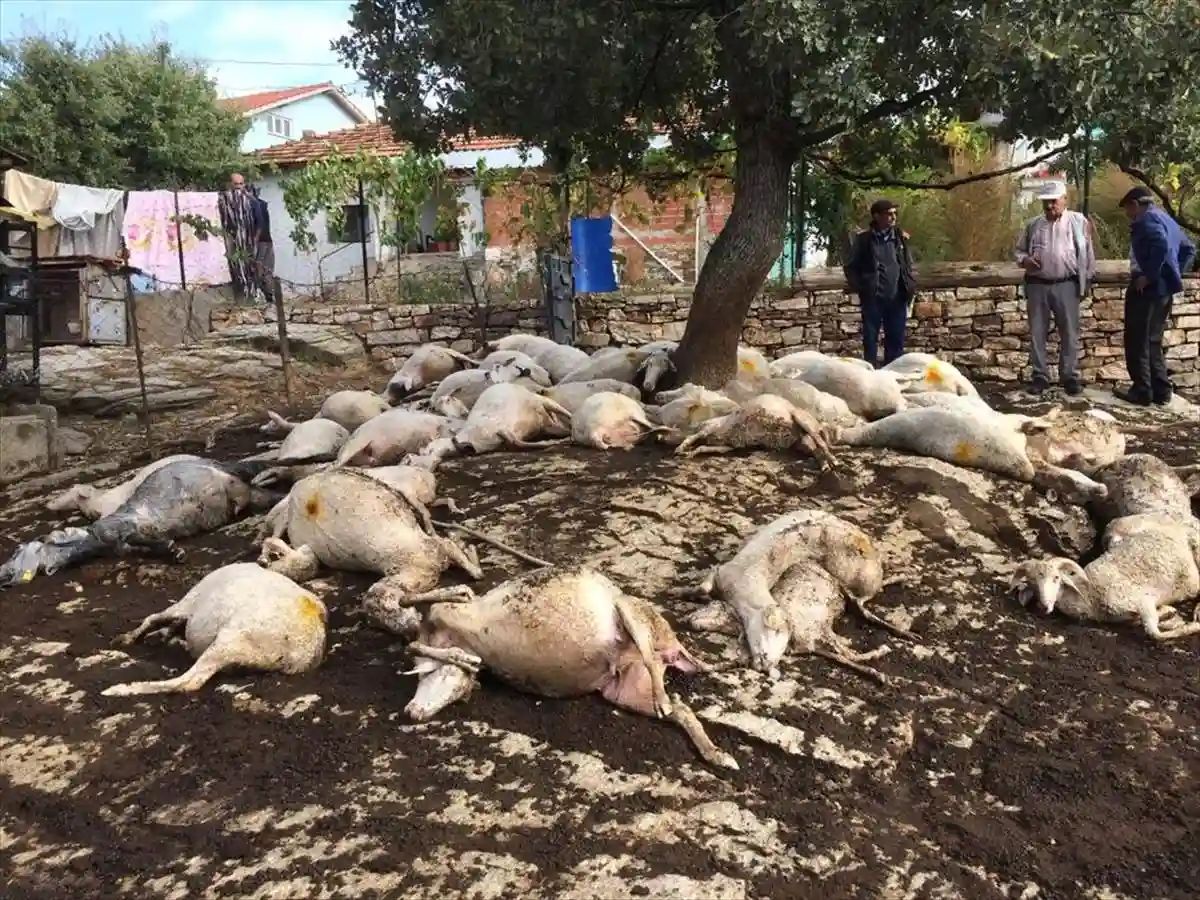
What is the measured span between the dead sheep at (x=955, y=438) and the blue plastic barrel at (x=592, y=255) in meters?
5.91

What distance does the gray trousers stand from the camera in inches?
353

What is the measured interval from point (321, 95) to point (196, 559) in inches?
1149

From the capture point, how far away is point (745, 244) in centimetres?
659

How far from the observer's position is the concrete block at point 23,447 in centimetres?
756

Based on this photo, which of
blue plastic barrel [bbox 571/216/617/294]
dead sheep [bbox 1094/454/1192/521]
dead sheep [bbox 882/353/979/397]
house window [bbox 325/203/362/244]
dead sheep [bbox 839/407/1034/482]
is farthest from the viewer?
house window [bbox 325/203/362/244]

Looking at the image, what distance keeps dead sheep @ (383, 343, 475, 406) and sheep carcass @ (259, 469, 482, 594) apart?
11.5 feet

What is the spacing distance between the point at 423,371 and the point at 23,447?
2.99 meters

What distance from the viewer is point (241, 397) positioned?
34.4ft

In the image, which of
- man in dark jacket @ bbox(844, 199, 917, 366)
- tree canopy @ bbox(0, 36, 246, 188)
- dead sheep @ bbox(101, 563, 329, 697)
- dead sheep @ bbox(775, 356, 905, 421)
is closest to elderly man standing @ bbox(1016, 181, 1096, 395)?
man in dark jacket @ bbox(844, 199, 917, 366)

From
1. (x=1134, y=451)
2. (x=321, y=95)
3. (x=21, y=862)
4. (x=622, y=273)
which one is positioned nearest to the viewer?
(x=21, y=862)

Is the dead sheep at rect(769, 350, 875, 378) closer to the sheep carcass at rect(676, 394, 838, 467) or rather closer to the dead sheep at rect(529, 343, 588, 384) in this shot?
the sheep carcass at rect(676, 394, 838, 467)

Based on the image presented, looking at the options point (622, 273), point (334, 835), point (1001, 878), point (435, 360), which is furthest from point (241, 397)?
point (1001, 878)

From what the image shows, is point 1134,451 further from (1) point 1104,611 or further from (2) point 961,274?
(2) point 961,274

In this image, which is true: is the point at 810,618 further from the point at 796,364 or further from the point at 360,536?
the point at 796,364
